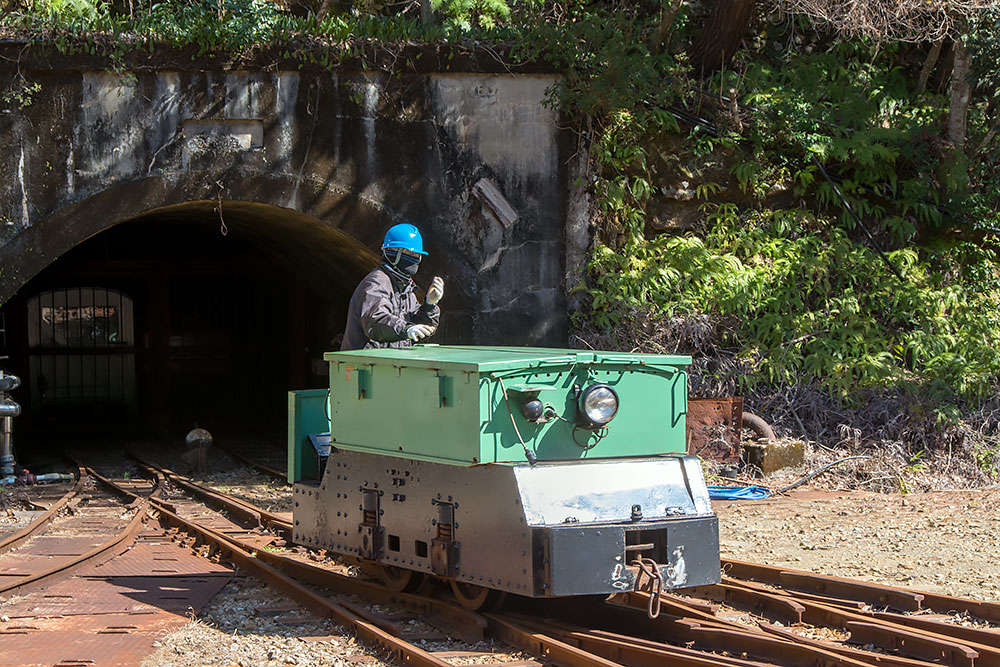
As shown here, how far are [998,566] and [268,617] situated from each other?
5049mm

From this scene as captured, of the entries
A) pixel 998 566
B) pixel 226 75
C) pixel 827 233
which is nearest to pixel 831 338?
pixel 827 233

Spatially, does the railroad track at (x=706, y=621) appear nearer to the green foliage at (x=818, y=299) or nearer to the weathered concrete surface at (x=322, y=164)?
the weathered concrete surface at (x=322, y=164)

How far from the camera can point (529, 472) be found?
234 inches

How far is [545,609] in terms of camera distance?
22.4 ft

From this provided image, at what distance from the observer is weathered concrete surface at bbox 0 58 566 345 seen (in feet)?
37.8

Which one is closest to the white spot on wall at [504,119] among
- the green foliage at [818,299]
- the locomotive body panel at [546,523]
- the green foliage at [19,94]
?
the green foliage at [818,299]

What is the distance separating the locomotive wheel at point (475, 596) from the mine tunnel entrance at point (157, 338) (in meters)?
11.2

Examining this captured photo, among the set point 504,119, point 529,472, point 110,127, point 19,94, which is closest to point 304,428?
point 529,472

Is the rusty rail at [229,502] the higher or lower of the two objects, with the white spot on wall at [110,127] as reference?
lower

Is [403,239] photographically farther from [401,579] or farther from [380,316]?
[401,579]

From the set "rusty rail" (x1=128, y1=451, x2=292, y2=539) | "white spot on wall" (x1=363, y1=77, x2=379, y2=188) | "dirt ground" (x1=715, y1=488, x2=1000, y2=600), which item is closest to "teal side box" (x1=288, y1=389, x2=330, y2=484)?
"rusty rail" (x1=128, y1=451, x2=292, y2=539)

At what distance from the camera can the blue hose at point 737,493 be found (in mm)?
10664

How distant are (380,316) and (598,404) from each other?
1.78 meters

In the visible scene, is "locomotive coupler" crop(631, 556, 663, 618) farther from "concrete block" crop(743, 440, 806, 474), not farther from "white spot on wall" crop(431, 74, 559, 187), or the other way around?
"white spot on wall" crop(431, 74, 559, 187)
